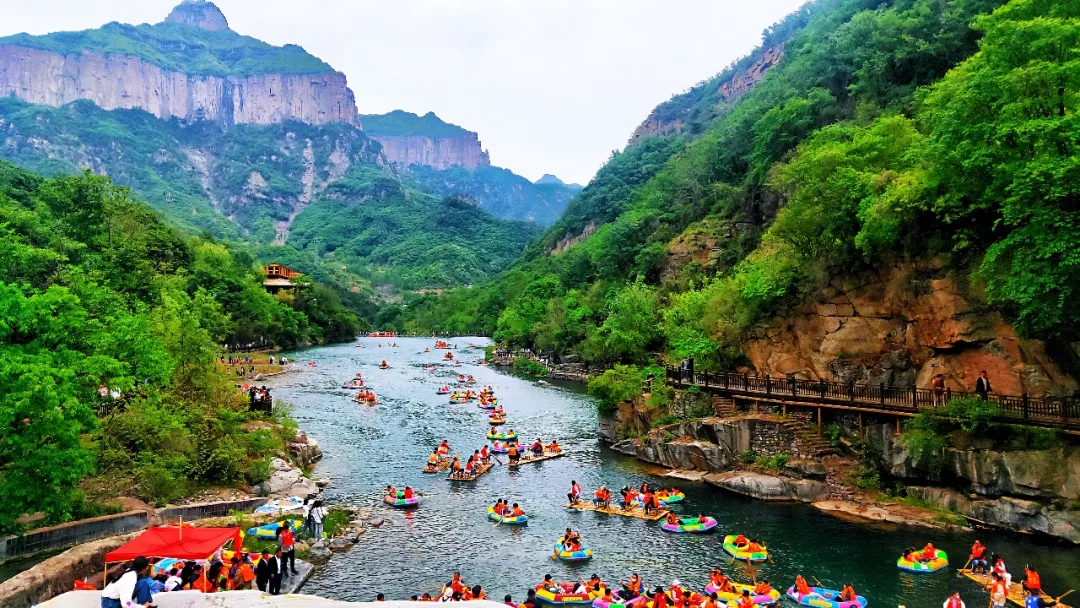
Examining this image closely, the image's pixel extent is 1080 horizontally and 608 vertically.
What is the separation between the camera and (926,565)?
2003 centimetres

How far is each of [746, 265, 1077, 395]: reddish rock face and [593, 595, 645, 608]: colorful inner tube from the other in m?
15.4

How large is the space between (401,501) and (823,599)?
17.3 m

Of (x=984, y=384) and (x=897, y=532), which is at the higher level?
(x=984, y=384)

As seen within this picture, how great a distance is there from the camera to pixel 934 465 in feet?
79.0

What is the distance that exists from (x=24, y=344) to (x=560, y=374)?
57536 mm

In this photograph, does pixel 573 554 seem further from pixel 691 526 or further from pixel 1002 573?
pixel 1002 573

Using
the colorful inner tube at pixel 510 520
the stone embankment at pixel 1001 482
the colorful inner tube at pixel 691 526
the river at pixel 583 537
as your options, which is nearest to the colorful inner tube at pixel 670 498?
the river at pixel 583 537

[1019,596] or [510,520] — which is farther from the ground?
[1019,596]

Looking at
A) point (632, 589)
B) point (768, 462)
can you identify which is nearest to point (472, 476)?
point (768, 462)

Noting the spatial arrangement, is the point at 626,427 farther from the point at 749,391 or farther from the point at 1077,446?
the point at 1077,446

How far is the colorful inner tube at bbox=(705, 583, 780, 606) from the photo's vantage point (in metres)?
18.3

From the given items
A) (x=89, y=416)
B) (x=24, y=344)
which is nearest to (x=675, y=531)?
(x=89, y=416)

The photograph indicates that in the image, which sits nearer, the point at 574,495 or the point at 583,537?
the point at 583,537

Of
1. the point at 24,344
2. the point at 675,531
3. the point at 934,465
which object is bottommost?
the point at 675,531
